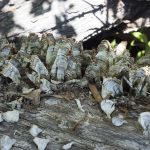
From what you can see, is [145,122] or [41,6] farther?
[41,6]

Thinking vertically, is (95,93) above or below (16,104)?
below

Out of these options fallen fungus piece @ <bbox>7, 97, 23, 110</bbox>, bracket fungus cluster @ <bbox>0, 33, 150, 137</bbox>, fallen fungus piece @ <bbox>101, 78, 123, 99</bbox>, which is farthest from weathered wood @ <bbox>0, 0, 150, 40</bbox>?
fallen fungus piece @ <bbox>101, 78, 123, 99</bbox>

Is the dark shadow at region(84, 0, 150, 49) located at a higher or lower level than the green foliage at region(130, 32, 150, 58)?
higher

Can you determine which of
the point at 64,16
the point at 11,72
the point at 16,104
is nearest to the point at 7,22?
the point at 64,16

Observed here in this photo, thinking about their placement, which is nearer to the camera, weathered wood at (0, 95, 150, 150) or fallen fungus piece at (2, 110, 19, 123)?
weathered wood at (0, 95, 150, 150)

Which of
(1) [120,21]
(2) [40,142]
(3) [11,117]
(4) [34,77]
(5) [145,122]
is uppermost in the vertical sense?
(4) [34,77]

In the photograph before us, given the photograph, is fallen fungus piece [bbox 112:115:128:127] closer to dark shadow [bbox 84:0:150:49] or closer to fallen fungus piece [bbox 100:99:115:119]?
fallen fungus piece [bbox 100:99:115:119]

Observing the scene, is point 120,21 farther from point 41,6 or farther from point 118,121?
point 118,121

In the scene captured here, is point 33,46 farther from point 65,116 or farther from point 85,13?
point 85,13
